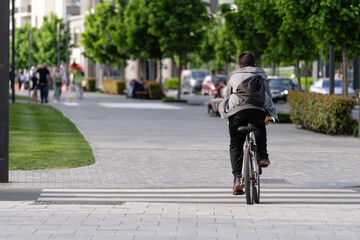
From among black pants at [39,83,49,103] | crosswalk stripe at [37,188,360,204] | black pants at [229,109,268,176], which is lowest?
crosswalk stripe at [37,188,360,204]

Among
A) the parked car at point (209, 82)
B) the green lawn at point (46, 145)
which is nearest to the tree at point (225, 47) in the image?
the parked car at point (209, 82)

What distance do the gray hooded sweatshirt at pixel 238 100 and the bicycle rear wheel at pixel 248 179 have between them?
18.5 inches

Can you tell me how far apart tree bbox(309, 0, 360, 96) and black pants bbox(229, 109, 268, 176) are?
11.8 meters

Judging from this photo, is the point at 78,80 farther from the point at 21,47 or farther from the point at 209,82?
the point at 21,47

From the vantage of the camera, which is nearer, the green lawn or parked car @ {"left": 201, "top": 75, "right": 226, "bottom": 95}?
the green lawn

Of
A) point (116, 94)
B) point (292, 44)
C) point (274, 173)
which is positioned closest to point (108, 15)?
point (116, 94)

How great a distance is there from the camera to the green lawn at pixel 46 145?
511 inches

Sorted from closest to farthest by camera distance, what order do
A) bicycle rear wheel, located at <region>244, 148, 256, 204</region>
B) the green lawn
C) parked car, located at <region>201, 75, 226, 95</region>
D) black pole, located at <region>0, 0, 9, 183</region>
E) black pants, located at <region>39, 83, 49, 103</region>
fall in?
bicycle rear wheel, located at <region>244, 148, 256, 204</region>
black pole, located at <region>0, 0, 9, 183</region>
the green lawn
black pants, located at <region>39, 83, 49, 103</region>
parked car, located at <region>201, 75, 226, 95</region>

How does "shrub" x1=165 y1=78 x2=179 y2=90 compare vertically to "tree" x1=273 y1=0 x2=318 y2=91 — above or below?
below

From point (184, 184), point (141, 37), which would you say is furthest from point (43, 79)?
point (184, 184)

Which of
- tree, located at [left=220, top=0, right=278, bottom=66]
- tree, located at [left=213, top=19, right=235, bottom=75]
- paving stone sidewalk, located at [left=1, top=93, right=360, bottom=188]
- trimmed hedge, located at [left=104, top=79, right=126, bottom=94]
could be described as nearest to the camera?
paving stone sidewalk, located at [left=1, top=93, right=360, bottom=188]

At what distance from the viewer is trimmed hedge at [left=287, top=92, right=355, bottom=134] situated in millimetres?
19891

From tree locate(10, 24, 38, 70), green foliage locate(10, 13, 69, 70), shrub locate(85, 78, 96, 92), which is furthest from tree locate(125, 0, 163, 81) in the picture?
tree locate(10, 24, 38, 70)

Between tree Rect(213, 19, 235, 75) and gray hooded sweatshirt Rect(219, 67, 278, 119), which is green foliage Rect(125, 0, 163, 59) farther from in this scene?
gray hooded sweatshirt Rect(219, 67, 278, 119)
